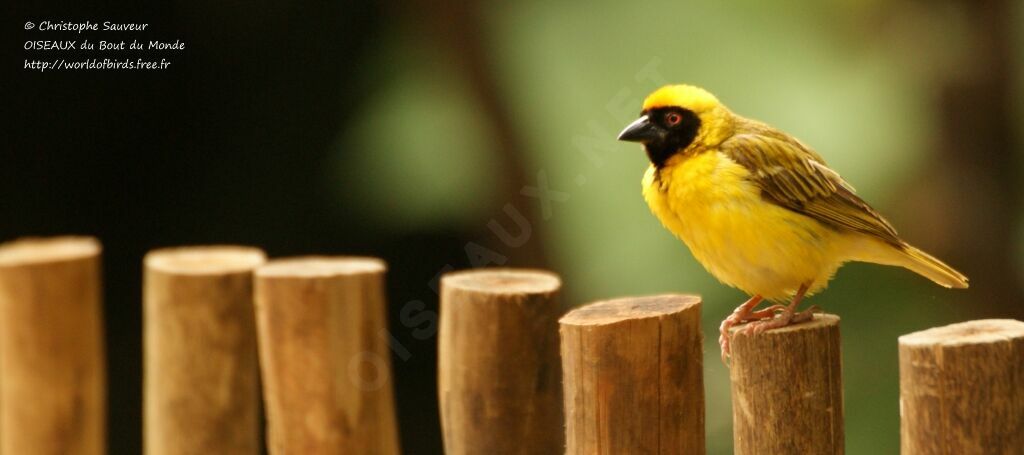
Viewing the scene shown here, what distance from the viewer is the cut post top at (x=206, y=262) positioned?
3264mm

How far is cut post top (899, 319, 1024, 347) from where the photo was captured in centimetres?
239

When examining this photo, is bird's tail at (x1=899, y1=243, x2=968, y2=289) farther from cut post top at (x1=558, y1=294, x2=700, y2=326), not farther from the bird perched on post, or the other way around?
cut post top at (x1=558, y1=294, x2=700, y2=326)

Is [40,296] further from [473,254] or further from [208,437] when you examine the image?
[473,254]

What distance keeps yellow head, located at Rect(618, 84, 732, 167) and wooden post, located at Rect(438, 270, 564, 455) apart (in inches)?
18.5

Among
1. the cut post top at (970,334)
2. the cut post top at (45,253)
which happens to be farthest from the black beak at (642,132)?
the cut post top at (45,253)

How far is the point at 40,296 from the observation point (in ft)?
10.7

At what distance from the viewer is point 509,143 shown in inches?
226

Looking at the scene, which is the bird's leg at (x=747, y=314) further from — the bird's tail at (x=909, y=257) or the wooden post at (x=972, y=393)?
the wooden post at (x=972, y=393)

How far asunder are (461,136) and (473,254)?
0.61 metres

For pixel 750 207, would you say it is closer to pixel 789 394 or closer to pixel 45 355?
pixel 789 394

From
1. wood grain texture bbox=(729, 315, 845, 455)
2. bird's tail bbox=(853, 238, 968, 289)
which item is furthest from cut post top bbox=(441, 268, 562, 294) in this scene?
bird's tail bbox=(853, 238, 968, 289)

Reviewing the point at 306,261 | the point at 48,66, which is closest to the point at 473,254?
the point at 48,66

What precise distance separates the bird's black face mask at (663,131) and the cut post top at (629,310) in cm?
49

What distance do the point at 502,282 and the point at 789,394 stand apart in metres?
0.87
